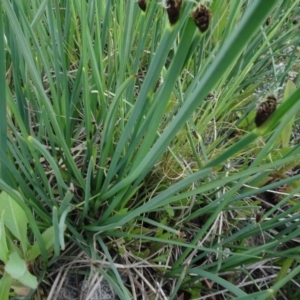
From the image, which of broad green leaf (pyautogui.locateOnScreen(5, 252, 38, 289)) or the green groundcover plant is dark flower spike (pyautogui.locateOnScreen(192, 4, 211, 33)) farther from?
broad green leaf (pyautogui.locateOnScreen(5, 252, 38, 289))

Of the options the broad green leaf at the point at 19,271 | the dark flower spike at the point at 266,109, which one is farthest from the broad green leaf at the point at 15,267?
the dark flower spike at the point at 266,109

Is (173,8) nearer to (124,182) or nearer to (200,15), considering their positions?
(200,15)

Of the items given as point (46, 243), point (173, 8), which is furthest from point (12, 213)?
point (173, 8)

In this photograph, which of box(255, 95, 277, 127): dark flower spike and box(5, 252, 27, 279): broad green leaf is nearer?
box(255, 95, 277, 127): dark flower spike

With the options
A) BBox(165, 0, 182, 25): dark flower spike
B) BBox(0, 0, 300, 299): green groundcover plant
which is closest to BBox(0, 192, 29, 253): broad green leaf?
BBox(0, 0, 300, 299): green groundcover plant

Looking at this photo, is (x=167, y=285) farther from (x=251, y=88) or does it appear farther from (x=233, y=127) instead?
(x=251, y=88)

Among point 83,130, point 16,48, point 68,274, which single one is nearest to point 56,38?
point 16,48

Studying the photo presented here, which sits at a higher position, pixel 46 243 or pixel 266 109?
pixel 266 109
